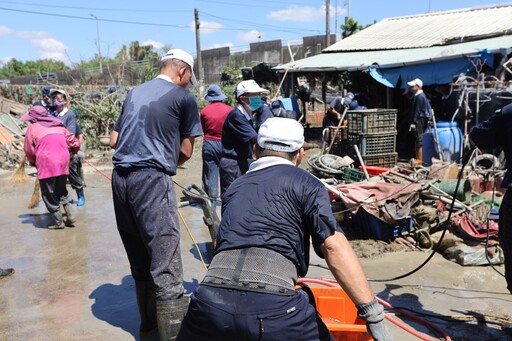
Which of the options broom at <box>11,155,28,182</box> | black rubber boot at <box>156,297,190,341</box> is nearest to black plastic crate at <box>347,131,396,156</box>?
broom at <box>11,155,28,182</box>

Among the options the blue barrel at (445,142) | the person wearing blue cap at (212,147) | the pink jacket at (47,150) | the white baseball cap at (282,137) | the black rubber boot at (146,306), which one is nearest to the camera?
the white baseball cap at (282,137)

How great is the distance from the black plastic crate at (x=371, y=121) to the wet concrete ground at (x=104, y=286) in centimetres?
442

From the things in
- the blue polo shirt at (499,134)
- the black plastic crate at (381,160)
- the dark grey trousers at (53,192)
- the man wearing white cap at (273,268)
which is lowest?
the black plastic crate at (381,160)

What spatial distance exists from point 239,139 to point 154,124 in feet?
6.62

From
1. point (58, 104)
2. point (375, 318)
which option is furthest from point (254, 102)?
point (58, 104)

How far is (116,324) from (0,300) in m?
1.36

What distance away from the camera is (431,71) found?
1219 centimetres

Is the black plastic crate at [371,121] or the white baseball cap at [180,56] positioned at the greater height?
the white baseball cap at [180,56]

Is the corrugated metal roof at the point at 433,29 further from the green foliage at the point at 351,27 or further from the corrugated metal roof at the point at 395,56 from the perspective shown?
the green foliage at the point at 351,27

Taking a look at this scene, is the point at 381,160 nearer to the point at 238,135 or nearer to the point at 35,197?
the point at 238,135

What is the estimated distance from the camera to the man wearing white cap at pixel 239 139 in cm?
539

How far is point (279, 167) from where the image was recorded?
8.29 feet

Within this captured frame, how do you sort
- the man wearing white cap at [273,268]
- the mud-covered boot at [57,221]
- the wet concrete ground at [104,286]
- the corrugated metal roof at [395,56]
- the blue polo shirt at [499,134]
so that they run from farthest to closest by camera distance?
the corrugated metal roof at [395,56]
the mud-covered boot at [57,221]
the wet concrete ground at [104,286]
the blue polo shirt at [499,134]
the man wearing white cap at [273,268]

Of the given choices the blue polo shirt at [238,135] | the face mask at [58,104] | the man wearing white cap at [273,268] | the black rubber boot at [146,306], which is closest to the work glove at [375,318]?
the man wearing white cap at [273,268]
